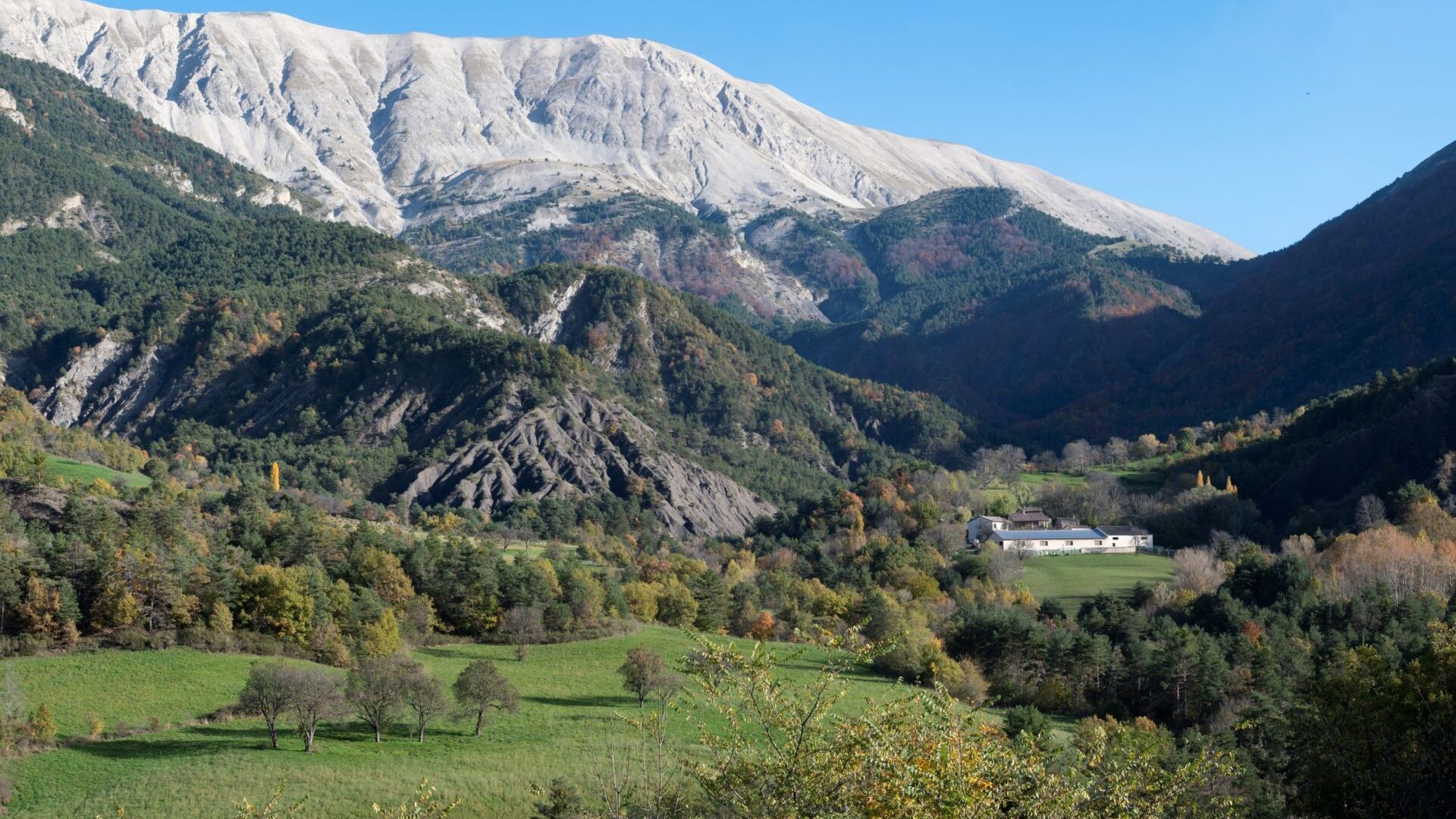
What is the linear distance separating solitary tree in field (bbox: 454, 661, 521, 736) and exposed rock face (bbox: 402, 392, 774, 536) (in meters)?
101

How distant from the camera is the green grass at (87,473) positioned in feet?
412

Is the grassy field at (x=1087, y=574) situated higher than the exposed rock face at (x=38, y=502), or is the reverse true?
the exposed rock face at (x=38, y=502)

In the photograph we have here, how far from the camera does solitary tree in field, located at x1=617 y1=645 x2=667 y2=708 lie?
7244cm

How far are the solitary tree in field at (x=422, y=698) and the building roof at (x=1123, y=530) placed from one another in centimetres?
10244

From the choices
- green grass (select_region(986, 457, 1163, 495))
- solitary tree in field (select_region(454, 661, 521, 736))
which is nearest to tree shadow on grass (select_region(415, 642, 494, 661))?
solitary tree in field (select_region(454, 661, 521, 736))

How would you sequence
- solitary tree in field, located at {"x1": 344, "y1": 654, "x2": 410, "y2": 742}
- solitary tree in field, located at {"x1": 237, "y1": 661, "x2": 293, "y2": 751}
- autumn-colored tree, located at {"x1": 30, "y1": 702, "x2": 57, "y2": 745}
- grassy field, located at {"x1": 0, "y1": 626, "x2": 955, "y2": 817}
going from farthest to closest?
solitary tree in field, located at {"x1": 344, "y1": 654, "x2": 410, "y2": 742}, solitary tree in field, located at {"x1": 237, "y1": 661, "x2": 293, "y2": 751}, autumn-colored tree, located at {"x1": 30, "y1": 702, "x2": 57, "y2": 745}, grassy field, located at {"x1": 0, "y1": 626, "x2": 955, "y2": 817}

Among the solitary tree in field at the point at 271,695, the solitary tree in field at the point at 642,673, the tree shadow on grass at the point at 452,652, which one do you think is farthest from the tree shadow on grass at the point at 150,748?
the tree shadow on grass at the point at 452,652

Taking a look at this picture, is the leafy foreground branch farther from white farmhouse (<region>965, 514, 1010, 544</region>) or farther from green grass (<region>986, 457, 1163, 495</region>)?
green grass (<region>986, 457, 1163, 495</region>)

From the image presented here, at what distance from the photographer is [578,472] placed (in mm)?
179750

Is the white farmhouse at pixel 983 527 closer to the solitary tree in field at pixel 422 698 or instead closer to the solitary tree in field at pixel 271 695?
the solitary tree in field at pixel 422 698

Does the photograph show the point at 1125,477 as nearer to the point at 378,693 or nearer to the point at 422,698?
the point at 422,698

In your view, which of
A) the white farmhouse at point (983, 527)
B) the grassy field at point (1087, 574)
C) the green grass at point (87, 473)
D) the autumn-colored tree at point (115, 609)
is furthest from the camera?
the white farmhouse at point (983, 527)

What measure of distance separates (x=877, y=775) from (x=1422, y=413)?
149242 millimetres

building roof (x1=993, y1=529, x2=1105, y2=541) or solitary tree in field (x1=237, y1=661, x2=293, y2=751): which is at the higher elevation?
building roof (x1=993, y1=529, x2=1105, y2=541)
